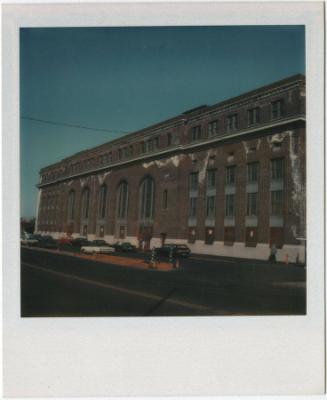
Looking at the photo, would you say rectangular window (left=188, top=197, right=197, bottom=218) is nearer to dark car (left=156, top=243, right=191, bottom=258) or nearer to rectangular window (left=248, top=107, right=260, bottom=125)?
dark car (left=156, top=243, right=191, bottom=258)

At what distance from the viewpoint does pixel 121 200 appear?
24.8 metres

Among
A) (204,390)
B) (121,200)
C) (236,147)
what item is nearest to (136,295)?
(204,390)

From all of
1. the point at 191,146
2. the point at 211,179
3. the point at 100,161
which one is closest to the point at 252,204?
the point at 211,179

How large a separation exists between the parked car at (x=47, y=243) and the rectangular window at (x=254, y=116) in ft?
43.4

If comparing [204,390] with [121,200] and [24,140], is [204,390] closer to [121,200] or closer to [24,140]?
[24,140]

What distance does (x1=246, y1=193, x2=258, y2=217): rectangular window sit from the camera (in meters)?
22.7

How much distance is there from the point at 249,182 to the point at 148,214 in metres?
6.31

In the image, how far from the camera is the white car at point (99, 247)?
2000 cm

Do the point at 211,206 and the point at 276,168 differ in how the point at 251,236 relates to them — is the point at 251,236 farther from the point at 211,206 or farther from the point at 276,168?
the point at 276,168

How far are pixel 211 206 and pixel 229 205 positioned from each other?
1224 mm

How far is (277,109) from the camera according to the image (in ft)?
76.7

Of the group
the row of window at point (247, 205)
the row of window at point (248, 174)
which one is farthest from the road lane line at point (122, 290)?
the row of window at point (247, 205)

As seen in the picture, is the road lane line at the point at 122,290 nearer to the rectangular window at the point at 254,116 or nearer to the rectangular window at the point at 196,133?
the rectangular window at the point at 254,116

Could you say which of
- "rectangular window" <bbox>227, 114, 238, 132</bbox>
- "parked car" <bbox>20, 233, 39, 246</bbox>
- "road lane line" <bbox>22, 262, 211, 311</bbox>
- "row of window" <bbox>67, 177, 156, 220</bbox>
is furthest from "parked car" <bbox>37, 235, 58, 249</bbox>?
"rectangular window" <bbox>227, 114, 238, 132</bbox>
